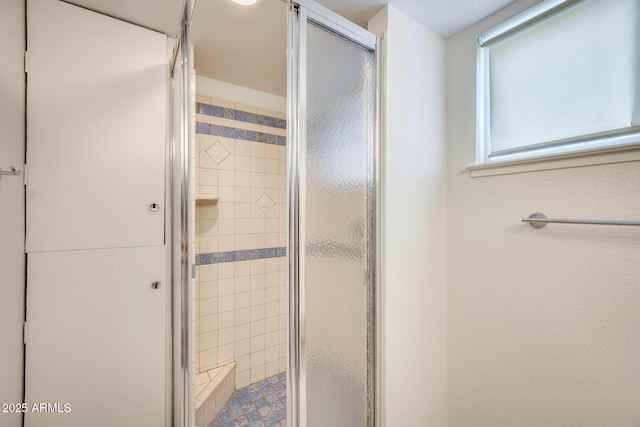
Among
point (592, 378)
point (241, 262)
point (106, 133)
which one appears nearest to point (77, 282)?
point (106, 133)

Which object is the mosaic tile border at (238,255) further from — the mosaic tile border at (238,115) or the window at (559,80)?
the window at (559,80)

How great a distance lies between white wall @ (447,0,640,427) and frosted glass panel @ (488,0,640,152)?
0.14 metres

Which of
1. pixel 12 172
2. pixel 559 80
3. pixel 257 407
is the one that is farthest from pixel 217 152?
pixel 559 80

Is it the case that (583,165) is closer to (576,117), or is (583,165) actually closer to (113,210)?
(576,117)

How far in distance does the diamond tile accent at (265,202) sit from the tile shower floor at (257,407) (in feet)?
4.60

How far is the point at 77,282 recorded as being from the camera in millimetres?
1144

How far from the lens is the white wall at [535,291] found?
0.91 meters

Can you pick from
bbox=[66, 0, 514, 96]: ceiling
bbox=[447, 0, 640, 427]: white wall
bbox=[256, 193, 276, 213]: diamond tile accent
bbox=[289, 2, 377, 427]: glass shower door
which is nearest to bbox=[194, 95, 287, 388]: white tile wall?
bbox=[256, 193, 276, 213]: diamond tile accent

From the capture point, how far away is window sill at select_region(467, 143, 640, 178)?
34.8 inches

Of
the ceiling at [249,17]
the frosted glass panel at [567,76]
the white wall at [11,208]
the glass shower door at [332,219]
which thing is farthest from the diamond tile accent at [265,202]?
the frosted glass panel at [567,76]

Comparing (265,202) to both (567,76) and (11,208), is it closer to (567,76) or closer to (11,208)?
(11,208)

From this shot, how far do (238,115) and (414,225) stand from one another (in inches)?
62.2

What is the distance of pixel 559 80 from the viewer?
3.53ft

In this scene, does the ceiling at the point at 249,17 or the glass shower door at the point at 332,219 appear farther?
the ceiling at the point at 249,17
